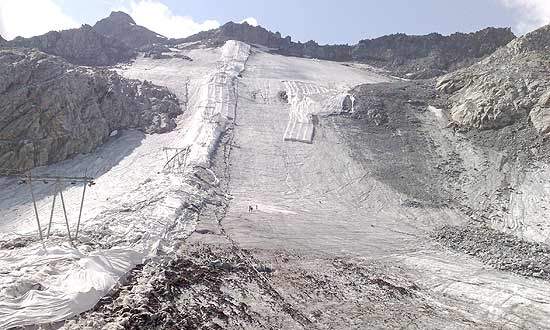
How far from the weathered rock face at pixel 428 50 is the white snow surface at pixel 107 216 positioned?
23080mm

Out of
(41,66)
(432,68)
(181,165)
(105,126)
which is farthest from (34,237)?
(432,68)

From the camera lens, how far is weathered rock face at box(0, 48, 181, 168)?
82.0 ft

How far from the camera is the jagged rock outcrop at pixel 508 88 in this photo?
84.4ft

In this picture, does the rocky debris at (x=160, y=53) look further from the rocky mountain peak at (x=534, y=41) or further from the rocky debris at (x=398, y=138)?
the rocky mountain peak at (x=534, y=41)

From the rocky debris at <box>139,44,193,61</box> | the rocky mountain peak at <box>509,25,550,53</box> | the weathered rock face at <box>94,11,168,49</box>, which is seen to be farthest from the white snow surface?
the weathered rock face at <box>94,11,168,49</box>

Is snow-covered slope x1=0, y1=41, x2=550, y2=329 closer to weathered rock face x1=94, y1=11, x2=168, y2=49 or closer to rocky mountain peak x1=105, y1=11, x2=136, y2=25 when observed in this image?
weathered rock face x1=94, y1=11, x2=168, y2=49

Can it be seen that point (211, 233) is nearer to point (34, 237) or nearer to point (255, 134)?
point (34, 237)

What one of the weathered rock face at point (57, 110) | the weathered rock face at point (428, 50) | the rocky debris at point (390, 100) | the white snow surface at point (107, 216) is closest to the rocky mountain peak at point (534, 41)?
the rocky debris at point (390, 100)

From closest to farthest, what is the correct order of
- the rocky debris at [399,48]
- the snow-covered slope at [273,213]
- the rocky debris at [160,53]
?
the snow-covered slope at [273,213] < the rocky debris at [160,53] < the rocky debris at [399,48]

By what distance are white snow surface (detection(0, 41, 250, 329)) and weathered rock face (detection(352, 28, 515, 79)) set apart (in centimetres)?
2308

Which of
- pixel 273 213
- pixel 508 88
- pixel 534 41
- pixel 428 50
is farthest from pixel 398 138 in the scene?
pixel 428 50

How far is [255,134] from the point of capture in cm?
2875

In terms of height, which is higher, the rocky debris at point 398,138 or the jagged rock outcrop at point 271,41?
the jagged rock outcrop at point 271,41

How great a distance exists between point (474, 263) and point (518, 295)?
236cm
